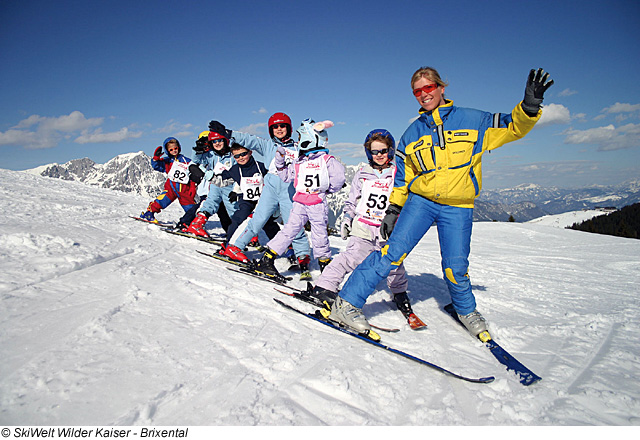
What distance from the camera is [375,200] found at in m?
4.03

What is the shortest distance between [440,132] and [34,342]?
3.71 meters

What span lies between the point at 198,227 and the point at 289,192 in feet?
9.95

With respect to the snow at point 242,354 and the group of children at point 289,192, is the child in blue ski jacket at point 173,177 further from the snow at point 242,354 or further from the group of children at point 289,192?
the snow at point 242,354

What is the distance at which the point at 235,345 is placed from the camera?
2.53 m

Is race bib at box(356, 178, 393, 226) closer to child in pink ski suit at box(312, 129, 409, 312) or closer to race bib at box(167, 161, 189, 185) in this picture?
child in pink ski suit at box(312, 129, 409, 312)

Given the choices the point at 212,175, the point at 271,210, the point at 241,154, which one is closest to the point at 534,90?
the point at 271,210

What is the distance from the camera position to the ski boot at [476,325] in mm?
3285

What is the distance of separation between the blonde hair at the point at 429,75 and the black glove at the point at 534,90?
782 millimetres

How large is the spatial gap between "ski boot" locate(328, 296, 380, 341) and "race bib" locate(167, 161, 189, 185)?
Result: 6.06m

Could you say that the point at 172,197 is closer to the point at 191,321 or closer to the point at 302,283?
the point at 302,283

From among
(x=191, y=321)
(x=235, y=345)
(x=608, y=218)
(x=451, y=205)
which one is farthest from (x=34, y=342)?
(x=608, y=218)

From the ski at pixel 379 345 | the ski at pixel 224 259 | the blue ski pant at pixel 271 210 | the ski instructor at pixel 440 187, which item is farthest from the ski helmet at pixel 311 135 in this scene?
the ski at pixel 379 345

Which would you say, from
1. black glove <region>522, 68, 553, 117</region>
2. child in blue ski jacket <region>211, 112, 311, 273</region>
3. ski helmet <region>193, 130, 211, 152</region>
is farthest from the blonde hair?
ski helmet <region>193, 130, 211, 152</region>

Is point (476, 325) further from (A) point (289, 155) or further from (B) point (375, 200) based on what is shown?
(A) point (289, 155)
